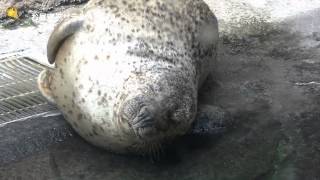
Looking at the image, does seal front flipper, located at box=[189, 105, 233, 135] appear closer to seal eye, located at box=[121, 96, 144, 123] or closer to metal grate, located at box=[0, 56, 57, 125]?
seal eye, located at box=[121, 96, 144, 123]

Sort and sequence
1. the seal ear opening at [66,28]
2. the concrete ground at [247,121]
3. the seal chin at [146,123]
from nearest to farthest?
the seal chin at [146,123], the concrete ground at [247,121], the seal ear opening at [66,28]

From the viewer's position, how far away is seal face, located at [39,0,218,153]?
4.01m

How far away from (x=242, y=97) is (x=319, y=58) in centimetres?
88

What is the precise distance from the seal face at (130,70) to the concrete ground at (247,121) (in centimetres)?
19

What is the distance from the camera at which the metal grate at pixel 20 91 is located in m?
5.12

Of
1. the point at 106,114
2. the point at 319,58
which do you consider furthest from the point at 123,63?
the point at 319,58

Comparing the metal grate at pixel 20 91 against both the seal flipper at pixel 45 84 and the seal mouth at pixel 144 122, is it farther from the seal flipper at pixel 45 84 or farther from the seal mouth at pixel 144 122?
the seal mouth at pixel 144 122

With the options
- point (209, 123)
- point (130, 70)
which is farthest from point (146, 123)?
point (209, 123)

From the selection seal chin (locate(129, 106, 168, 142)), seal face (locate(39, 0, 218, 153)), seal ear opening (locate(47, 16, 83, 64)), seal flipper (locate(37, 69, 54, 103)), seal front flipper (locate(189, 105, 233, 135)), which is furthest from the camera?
Answer: seal flipper (locate(37, 69, 54, 103))

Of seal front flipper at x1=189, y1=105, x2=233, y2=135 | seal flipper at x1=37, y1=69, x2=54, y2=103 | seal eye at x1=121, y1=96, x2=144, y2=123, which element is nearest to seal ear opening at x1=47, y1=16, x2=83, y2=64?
seal flipper at x1=37, y1=69, x2=54, y2=103

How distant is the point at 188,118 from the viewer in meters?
4.14

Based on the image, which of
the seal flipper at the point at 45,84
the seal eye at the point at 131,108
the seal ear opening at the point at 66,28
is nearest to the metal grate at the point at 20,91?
the seal flipper at the point at 45,84

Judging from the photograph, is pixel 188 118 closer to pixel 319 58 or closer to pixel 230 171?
pixel 230 171

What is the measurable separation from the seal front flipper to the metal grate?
108cm
